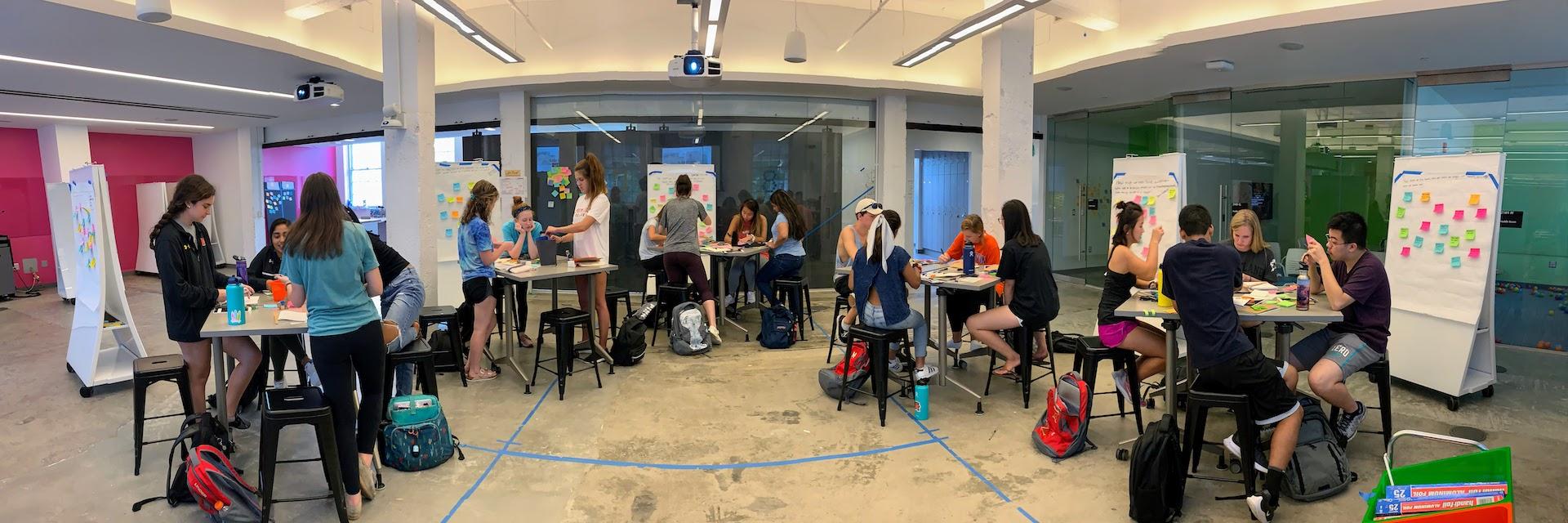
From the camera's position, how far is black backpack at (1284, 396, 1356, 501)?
3.44m

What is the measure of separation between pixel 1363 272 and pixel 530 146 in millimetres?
8698

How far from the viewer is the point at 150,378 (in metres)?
3.86

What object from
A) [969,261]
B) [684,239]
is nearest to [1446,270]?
[969,261]

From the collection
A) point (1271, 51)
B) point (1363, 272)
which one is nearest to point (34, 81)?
point (1363, 272)

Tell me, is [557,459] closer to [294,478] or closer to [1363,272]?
[294,478]

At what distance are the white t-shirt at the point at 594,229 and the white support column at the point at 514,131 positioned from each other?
3788 millimetres

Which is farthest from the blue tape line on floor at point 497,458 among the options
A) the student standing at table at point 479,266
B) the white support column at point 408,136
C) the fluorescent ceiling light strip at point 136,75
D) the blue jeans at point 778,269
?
the fluorescent ceiling light strip at point 136,75

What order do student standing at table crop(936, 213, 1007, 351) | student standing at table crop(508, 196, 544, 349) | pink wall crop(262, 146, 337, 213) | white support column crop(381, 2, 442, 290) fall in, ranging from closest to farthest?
1. student standing at table crop(936, 213, 1007, 351)
2. student standing at table crop(508, 196, 544, 349)
3. white support column crop(381, 2, 442, 290)
4. pink wall crop(262, 146, 337, 213)

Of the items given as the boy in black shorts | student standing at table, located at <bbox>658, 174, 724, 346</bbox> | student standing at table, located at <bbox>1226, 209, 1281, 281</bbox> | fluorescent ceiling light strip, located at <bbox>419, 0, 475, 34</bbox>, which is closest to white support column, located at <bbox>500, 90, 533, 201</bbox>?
fluorescent ceiling light strip, located at <bbox>419, 0, 475, 34</bbox>

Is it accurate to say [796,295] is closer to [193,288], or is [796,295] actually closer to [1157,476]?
[1157,476]

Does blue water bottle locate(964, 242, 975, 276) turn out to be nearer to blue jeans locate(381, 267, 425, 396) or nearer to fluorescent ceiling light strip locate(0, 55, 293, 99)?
blue jeans locate(381, 267, 425, 396)

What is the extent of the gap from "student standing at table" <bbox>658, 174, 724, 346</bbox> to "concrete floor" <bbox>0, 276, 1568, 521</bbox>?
3.56ft

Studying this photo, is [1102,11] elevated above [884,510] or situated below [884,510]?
above

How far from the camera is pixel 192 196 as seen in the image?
369 centimetres
